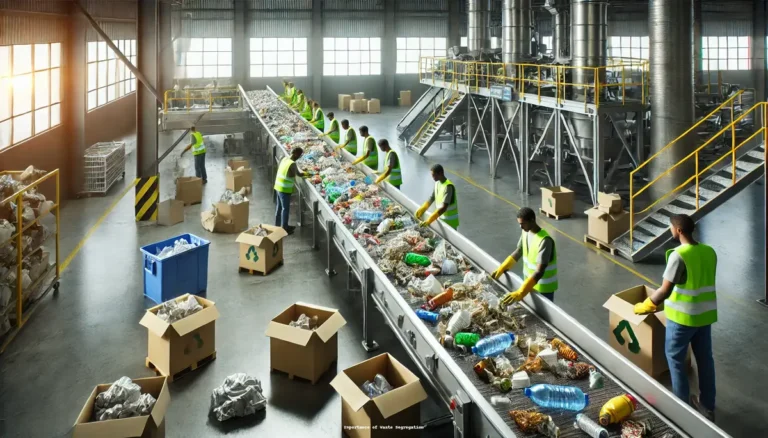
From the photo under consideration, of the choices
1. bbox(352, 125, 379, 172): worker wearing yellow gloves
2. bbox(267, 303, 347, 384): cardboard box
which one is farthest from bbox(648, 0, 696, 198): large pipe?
bbox(267, 303, 347, 384): cardboard box

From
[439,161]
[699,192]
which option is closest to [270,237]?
[699,192]

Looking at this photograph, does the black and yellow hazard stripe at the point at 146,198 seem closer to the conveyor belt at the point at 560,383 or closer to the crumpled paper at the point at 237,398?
the crumpled paper at the point at 237,398

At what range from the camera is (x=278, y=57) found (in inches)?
1289

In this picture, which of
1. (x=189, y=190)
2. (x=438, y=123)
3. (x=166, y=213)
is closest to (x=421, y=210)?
(x=166, y=213)

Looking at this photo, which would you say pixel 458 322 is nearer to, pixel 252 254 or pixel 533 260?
pixel 533 260

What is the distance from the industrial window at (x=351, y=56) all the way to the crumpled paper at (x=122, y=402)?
101ft

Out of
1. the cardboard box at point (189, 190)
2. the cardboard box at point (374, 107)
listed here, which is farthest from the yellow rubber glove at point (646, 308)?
the cardboard box at point (374, 107)

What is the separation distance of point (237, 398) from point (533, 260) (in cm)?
306

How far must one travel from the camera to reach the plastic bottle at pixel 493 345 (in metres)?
4.30

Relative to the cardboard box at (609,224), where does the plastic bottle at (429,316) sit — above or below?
below

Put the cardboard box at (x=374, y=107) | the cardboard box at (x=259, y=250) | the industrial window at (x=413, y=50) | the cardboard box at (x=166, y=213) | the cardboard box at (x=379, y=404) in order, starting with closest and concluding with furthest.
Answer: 1. the cardboard box at (x=379, y=404)
2. the cardboard box at (x=259, y=250)
3. the cardboard box at (x=166, y=213)
4. the cardboard box at (x=374, y=107)
5. the industrial window at (x=413, y=50)

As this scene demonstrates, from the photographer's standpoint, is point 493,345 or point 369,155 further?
point 369,155

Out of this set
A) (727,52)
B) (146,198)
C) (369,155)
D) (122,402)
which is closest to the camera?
(122,402)

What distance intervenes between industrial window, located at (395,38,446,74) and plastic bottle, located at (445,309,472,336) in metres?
31.8
